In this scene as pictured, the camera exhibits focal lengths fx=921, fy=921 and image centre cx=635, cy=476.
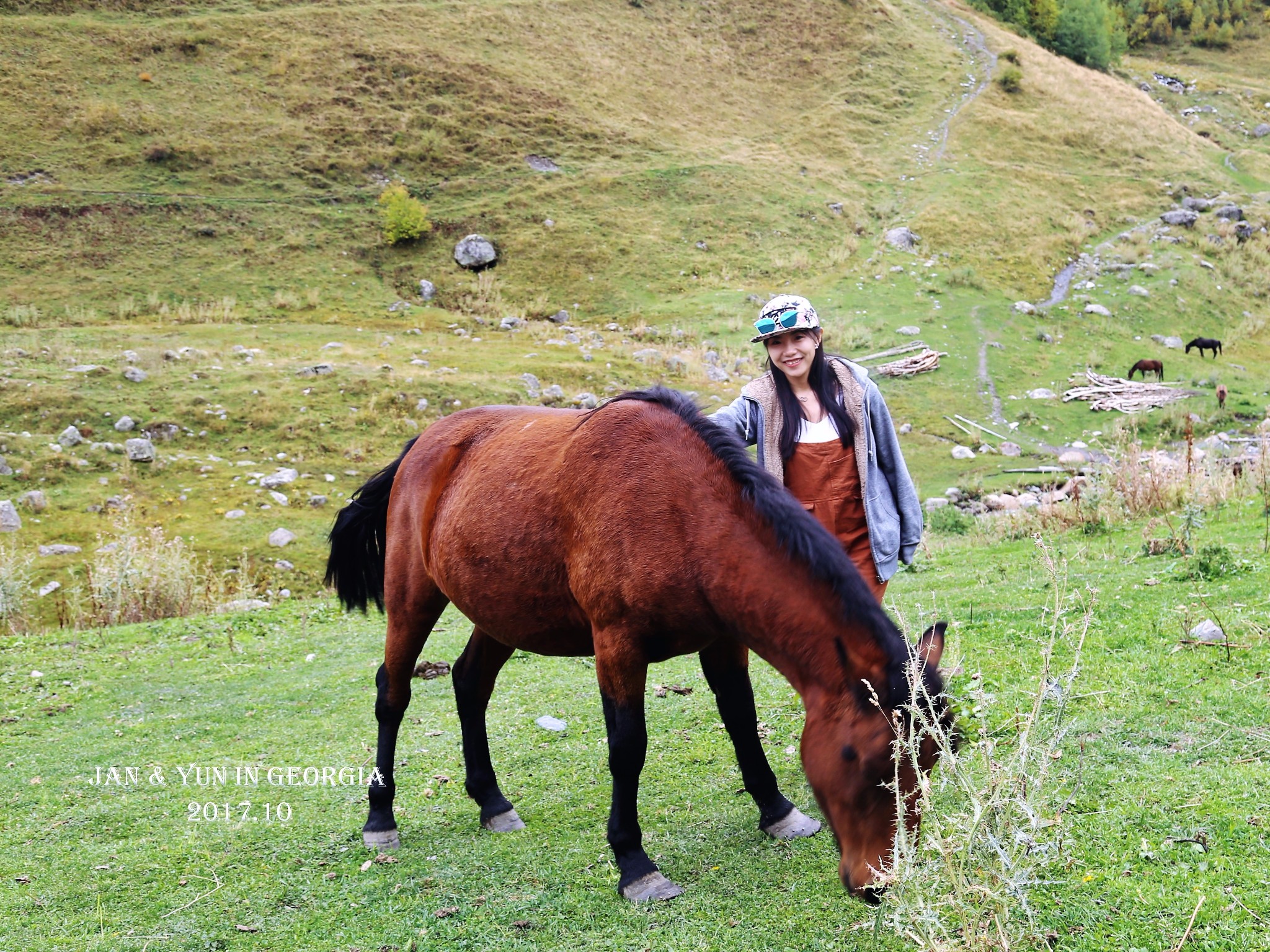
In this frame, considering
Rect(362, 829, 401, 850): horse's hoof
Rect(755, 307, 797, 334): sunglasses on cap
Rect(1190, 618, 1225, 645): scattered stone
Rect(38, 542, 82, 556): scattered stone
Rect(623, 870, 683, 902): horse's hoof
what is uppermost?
Rect(755, 307, 797, 334): sunglasses on cap

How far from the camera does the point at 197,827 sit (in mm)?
5172

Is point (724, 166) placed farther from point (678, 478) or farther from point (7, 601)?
point (678, 478)

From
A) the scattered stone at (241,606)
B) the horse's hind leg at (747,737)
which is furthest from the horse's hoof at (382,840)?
the scattered stone at (241,606)

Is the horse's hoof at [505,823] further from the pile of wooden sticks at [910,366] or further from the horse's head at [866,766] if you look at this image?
the pile of wooden sticks at [910,366]

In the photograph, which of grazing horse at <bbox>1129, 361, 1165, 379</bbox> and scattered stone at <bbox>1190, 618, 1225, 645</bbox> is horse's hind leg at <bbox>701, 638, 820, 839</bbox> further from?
grazing horse at <bbox>1129, 361, 1165, 379</bbox>

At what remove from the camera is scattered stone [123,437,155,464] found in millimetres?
16906

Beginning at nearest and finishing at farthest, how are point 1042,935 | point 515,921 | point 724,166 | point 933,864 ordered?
point 933,864, point 1042,935, point 515,921, point 724,166

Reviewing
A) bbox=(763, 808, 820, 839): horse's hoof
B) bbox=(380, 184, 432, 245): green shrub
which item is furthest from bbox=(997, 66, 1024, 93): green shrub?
bbox=(763, 808, 820, 839): horse's hoof

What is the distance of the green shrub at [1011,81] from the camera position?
4850 cm

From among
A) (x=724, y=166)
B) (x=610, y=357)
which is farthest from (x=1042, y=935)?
(x=724, y=166)

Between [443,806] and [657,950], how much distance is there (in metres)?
2.23

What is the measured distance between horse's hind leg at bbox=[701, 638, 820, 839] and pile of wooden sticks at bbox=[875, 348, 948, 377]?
21019 mm

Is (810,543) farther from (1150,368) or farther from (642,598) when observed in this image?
(1150,368)

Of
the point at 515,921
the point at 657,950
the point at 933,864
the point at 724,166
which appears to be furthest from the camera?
the point at 724,166
